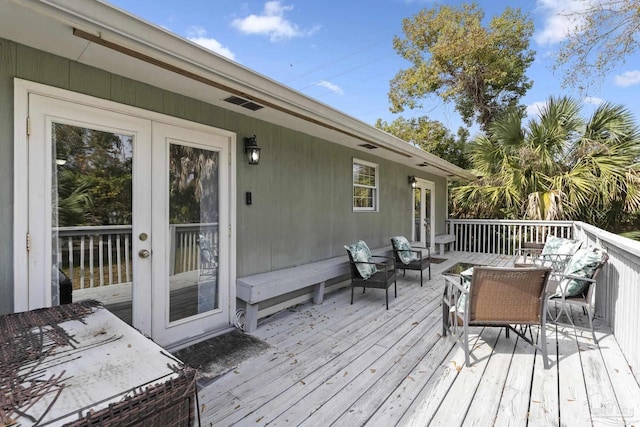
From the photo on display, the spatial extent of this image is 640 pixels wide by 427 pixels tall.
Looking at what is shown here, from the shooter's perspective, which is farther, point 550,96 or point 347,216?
point 550,96

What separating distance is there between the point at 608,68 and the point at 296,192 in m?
6.09

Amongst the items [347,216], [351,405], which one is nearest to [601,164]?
[347,216]

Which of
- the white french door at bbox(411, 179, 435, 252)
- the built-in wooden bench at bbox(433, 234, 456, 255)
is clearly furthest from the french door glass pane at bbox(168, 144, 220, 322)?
the built-in wooden bench at bbox(433, 234, 456, 255)

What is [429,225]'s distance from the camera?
8.67 m

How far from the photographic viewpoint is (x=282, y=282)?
3.56m

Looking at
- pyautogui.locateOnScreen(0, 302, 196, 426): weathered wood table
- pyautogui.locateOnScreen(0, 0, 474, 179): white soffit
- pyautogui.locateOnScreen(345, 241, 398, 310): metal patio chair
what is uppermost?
pyautogui.locateOnScreen(0, 0, 474, 179): white soffit

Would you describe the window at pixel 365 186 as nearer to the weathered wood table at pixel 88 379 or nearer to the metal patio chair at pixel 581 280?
the metal patio chair at pixel 581 280

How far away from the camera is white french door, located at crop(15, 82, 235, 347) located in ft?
7.34

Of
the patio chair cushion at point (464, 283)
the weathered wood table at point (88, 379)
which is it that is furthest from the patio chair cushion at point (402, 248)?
the weathered wood table at point (88, 379)

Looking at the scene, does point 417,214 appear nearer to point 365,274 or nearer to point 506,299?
point 365,274

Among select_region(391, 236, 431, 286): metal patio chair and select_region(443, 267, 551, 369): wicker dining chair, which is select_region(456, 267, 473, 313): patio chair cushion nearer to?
select_region(443, 267, 551, 369): wicker dining chair

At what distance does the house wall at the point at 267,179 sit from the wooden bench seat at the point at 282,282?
0.17 m

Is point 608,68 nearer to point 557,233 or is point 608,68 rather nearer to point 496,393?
point 557,233

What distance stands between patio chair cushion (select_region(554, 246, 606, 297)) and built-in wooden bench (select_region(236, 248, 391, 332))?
2.58 meters
